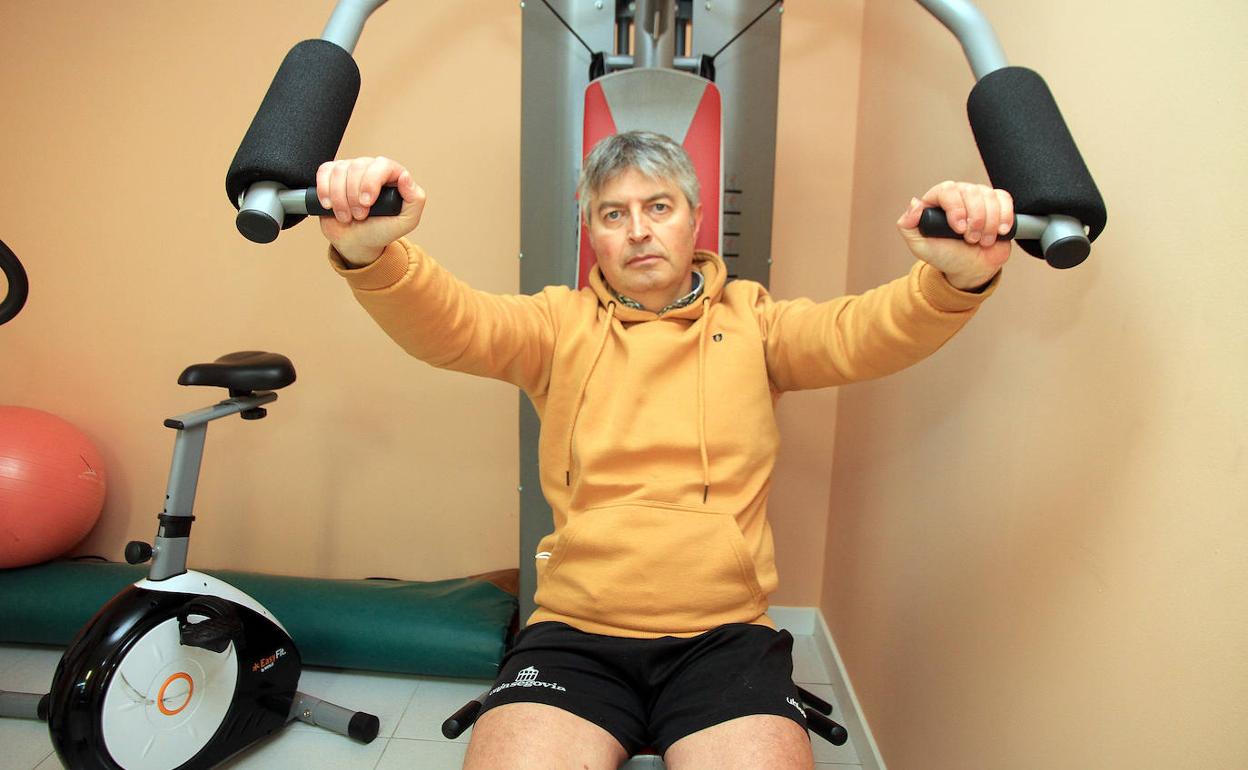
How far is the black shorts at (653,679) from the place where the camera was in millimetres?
985

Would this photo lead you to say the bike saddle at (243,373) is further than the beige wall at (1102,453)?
Yes

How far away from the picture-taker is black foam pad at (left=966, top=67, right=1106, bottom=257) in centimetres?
75

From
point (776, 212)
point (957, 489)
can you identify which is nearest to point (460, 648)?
point (957, 489)

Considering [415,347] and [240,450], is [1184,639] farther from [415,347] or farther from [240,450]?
[240,450]

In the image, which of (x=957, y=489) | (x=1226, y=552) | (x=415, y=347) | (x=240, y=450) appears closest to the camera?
(x=1226, y=552)

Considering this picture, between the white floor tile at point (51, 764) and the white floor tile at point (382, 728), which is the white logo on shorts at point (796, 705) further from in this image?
the white floor tile at point (51, 764)

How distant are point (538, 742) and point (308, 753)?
3.09 feet

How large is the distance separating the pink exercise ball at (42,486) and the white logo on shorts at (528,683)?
148cm

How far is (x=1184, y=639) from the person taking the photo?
67 cm

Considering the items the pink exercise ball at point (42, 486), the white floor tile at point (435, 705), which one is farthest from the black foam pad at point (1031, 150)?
the pink exercise ball at point (42, 486)

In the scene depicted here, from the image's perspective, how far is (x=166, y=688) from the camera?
1.41 meters

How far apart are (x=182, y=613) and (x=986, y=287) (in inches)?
57.9

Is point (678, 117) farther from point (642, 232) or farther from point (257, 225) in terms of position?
point (257, 225)

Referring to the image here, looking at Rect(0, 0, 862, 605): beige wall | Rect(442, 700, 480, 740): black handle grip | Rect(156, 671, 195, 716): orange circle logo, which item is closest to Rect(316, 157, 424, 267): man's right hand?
Rect(442, 700, 480, 740): black handle grip
